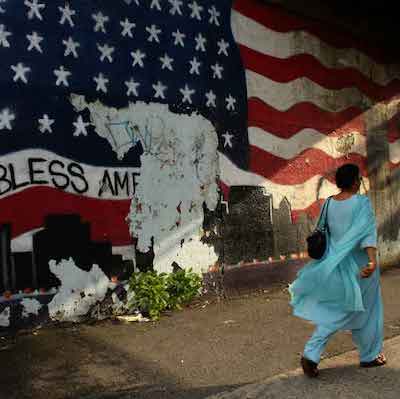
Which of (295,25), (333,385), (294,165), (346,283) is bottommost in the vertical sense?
(333,385)

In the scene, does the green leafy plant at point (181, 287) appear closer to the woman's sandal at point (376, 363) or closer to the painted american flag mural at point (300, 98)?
the painted american flag mural at point (300, 98)

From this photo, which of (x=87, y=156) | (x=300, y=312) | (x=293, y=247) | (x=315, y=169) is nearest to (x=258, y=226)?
(x=293, y=247)

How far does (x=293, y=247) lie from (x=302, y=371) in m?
3.68

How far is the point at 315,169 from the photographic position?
7906mm

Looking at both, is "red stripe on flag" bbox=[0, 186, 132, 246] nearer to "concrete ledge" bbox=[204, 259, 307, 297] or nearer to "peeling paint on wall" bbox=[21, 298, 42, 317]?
"peeling paint on wall" bbox=[21, 298, 42, 317]

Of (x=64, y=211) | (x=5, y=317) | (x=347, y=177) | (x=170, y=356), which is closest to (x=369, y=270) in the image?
(x=347, y=177)

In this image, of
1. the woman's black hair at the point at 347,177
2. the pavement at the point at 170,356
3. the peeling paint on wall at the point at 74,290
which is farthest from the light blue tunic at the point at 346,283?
the peeling paint on wall at the point at 74,290

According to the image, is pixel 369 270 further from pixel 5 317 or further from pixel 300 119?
pixel 300 119

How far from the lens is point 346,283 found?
3.82 metres

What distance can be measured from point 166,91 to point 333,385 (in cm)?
380

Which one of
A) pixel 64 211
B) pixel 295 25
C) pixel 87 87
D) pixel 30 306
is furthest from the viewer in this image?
pixel 295 25

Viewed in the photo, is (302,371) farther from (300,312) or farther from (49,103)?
(49,103)

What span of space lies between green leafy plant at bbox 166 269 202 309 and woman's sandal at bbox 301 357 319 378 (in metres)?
2.42

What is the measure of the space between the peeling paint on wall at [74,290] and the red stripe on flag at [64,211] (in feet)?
1.26
